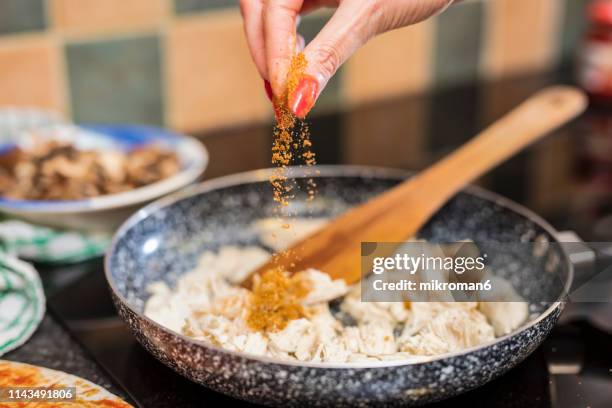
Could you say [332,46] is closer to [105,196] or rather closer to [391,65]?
[105,196]

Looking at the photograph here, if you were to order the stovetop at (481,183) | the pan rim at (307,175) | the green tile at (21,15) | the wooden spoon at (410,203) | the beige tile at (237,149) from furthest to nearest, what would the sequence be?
the beige tile at (237,149) < the green tile at (21,15) < the wooden spoon at (410,203) < the stovetop at (481,183) < the pan rim at (307,175)

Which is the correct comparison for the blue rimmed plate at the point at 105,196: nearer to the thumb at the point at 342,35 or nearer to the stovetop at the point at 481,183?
the stovetop at the point at 481,183

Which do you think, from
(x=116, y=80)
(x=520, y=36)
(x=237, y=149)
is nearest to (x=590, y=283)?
(x=237, y=149)

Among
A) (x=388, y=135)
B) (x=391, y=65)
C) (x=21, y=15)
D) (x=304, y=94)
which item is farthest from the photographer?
(x=391, y=65)

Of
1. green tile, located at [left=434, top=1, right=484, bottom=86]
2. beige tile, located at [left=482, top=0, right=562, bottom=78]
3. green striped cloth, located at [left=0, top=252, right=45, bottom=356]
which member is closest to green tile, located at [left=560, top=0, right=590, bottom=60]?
beige tile, located at [left=482, top=0, right=562, bottom=78]

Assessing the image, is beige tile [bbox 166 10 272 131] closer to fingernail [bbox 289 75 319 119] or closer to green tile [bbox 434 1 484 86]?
green tile [bbox 434 1 484 86]

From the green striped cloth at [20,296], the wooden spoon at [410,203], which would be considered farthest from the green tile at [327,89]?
the green striped cloth at [20,296]
